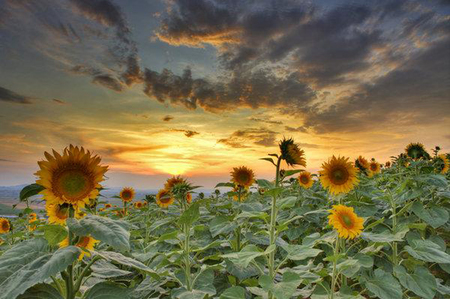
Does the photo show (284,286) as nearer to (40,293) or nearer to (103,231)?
(103,231)

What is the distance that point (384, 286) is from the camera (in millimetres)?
2910

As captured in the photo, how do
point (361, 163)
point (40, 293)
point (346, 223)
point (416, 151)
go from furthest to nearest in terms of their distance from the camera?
point (361, 163) < point (416, 151) < point (346, 223) < point (40, 293)

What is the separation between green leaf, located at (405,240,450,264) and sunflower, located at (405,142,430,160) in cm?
243

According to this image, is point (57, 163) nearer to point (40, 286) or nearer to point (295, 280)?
point (40, 286)

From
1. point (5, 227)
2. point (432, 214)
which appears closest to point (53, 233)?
point (432, 214)

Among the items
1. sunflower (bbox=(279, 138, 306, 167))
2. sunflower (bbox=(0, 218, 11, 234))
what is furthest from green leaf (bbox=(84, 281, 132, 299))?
sunflower (bbox=(0, 218, 11, 234))

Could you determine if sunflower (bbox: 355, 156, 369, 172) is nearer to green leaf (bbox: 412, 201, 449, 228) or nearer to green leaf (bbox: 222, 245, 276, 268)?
green leaf (bbox: 412, 201, 449, 228)

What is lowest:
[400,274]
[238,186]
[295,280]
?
[400,274]

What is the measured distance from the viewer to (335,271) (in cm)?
273

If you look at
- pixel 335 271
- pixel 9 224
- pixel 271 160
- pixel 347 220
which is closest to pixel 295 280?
pixel 335 271

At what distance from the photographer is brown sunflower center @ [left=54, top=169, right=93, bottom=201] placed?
2020 millimetres

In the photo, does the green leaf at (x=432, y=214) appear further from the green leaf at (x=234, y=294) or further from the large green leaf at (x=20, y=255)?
the large green leaf at (x=20, y=255)

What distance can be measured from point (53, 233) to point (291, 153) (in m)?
1.96

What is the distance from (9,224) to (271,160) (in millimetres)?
8160
